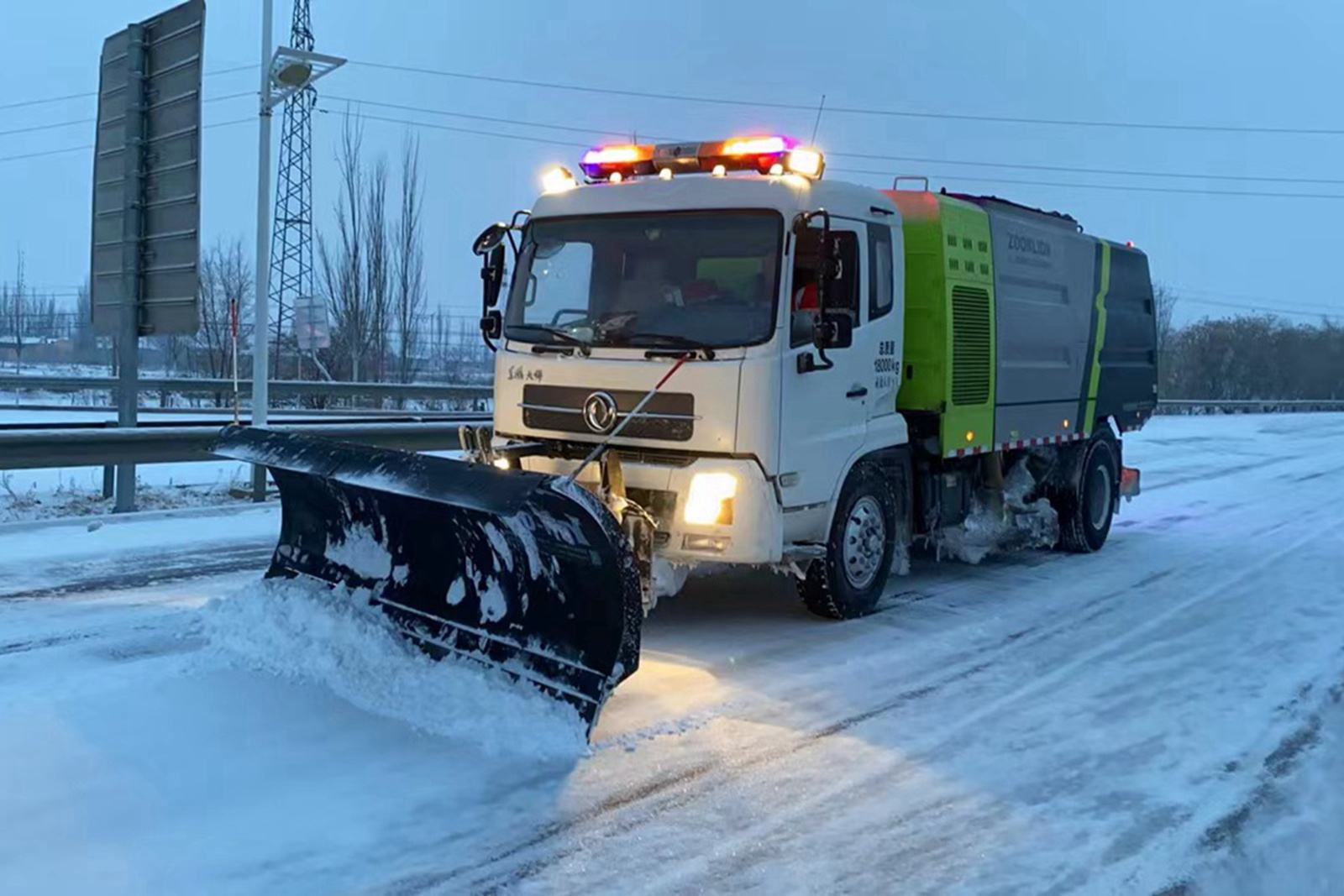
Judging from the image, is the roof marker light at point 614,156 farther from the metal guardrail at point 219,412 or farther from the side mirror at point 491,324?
the metal guardrail at point 219,412

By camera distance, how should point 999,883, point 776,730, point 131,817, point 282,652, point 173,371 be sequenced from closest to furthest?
point 999,883
point 131,817
point 776,730
point 282,652
point 173,371

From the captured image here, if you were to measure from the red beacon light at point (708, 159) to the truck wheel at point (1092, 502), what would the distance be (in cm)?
482

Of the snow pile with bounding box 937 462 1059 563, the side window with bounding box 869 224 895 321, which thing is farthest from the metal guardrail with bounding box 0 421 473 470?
the snow pile with bounding box 937 462 1059 563

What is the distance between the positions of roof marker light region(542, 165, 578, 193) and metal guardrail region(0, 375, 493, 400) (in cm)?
1460

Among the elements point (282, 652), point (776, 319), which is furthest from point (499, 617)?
point (776, 319)

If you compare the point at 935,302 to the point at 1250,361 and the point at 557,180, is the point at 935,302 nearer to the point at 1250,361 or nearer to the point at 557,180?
the point at 557,180

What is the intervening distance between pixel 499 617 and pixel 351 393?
1811cm

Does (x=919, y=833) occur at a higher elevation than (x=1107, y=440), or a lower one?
lower

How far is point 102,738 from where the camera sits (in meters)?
4.43

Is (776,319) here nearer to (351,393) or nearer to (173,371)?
(351,393)

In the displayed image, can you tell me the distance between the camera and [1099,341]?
10.1 meters

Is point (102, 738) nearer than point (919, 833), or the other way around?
point (919, 833)

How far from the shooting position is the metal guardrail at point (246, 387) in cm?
2070

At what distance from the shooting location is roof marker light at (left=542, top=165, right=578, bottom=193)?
707 centimetres
